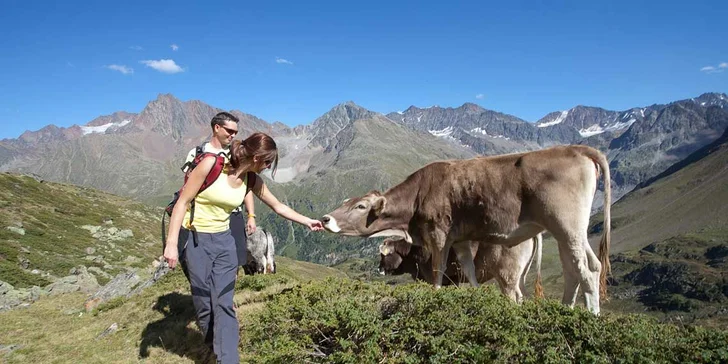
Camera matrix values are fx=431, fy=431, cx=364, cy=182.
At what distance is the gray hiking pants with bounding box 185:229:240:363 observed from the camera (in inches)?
283

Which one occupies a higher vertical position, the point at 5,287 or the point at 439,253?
the point at 439,253

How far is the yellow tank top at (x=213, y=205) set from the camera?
283 inches

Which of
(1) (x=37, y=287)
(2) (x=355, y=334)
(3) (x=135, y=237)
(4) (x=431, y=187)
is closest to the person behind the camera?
(2) (x=355, y=334)

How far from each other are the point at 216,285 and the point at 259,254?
1035 cm

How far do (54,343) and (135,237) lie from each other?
4515cm

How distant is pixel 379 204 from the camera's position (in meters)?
11.6

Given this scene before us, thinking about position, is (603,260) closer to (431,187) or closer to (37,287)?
(431,187)

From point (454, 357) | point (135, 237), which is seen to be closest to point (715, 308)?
point (135, 237)

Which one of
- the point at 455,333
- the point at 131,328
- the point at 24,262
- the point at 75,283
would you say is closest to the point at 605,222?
the point at 455,333

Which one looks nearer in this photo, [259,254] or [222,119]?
[222,119]

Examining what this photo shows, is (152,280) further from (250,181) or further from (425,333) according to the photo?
(425,333)

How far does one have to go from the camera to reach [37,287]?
76.0ft

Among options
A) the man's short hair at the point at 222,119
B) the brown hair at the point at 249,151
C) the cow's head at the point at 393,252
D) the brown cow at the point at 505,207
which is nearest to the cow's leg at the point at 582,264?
the brown cow at the point at 505,207

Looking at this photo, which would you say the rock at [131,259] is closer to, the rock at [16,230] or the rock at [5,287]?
the rock at [16,230]
